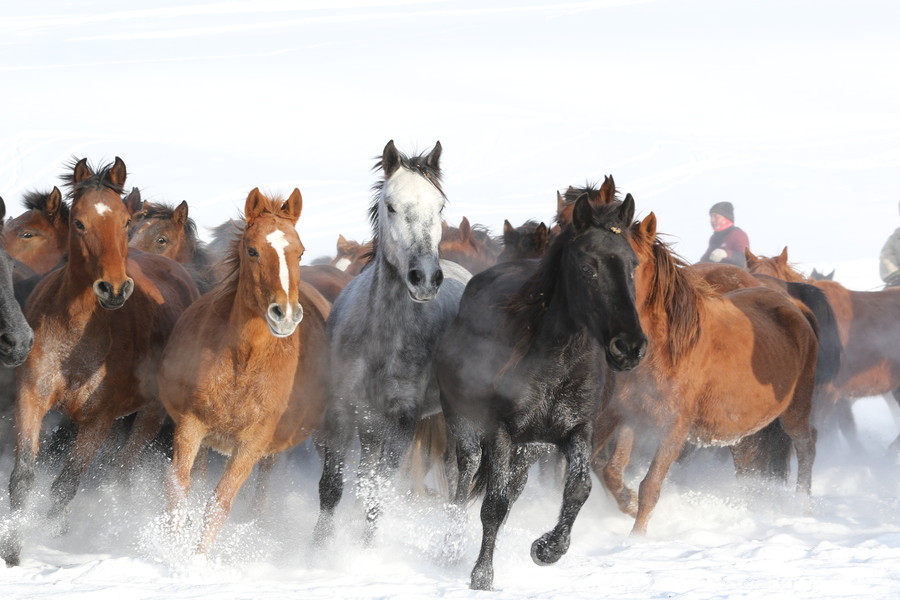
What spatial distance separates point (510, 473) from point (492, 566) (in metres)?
0.50

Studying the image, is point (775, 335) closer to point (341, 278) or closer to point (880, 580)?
point (880, 580)

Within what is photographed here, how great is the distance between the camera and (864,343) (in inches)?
373

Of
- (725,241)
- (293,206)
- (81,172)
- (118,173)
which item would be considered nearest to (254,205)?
(293,206)

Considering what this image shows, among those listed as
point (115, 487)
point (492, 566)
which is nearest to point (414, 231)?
point (492, 566)

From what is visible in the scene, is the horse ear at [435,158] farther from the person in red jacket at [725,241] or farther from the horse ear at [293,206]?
the person in red jacket at [725,241]

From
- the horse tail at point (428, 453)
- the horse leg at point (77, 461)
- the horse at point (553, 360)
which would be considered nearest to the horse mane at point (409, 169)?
the horse at point (553, 360)

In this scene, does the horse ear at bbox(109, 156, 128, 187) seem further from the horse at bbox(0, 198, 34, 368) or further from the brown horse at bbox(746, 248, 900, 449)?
the brown horse at bbox(746, 248, 900, 449)

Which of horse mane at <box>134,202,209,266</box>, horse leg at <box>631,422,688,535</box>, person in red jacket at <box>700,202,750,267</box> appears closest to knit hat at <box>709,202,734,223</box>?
person in red jacket at <box>700,202,750,267</box>

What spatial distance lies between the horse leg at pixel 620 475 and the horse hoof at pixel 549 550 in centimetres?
169

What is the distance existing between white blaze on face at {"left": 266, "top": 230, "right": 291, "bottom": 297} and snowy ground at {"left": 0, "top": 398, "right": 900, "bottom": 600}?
51.1 inches

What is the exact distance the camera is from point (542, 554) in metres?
4.98

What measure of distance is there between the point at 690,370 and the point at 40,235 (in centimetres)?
454

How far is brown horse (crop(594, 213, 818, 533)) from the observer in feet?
20.2

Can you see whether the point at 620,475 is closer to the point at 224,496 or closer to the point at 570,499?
the point at 570,499
